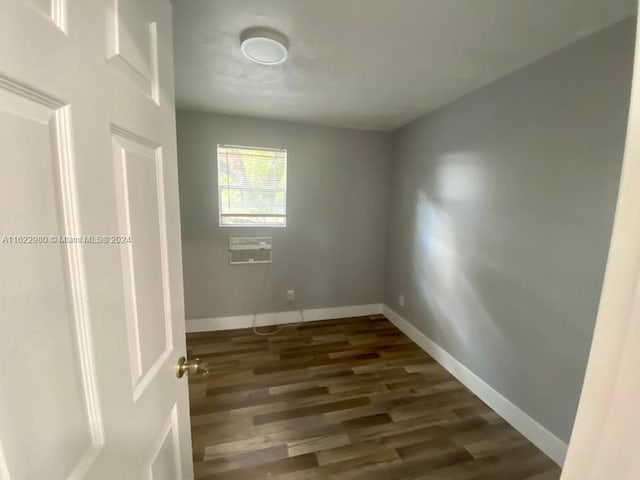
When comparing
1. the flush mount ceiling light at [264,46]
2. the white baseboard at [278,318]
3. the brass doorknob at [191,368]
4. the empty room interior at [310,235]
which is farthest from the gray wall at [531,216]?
the brass doorknob at [191,368]

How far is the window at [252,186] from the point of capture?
2947mm

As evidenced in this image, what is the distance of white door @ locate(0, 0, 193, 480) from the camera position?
34cm

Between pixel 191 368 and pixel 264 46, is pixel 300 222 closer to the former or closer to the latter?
pixel 264 46

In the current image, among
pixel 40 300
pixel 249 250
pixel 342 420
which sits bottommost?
pixel 342 420

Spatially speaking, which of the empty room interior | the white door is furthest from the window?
the white door

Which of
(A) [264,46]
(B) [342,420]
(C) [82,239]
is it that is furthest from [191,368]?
(A) [264,46]

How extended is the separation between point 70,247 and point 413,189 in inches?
115

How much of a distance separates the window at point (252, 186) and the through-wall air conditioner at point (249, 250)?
0.17m

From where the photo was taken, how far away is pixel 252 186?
3.03 meters

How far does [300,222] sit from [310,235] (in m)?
0.19

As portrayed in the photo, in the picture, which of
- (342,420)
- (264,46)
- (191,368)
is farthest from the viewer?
(342,420)

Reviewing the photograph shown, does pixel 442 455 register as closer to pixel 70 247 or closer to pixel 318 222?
pixel 70 247

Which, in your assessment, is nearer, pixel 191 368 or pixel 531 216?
pixel 191 368

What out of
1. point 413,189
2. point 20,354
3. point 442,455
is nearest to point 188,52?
point 20,354
